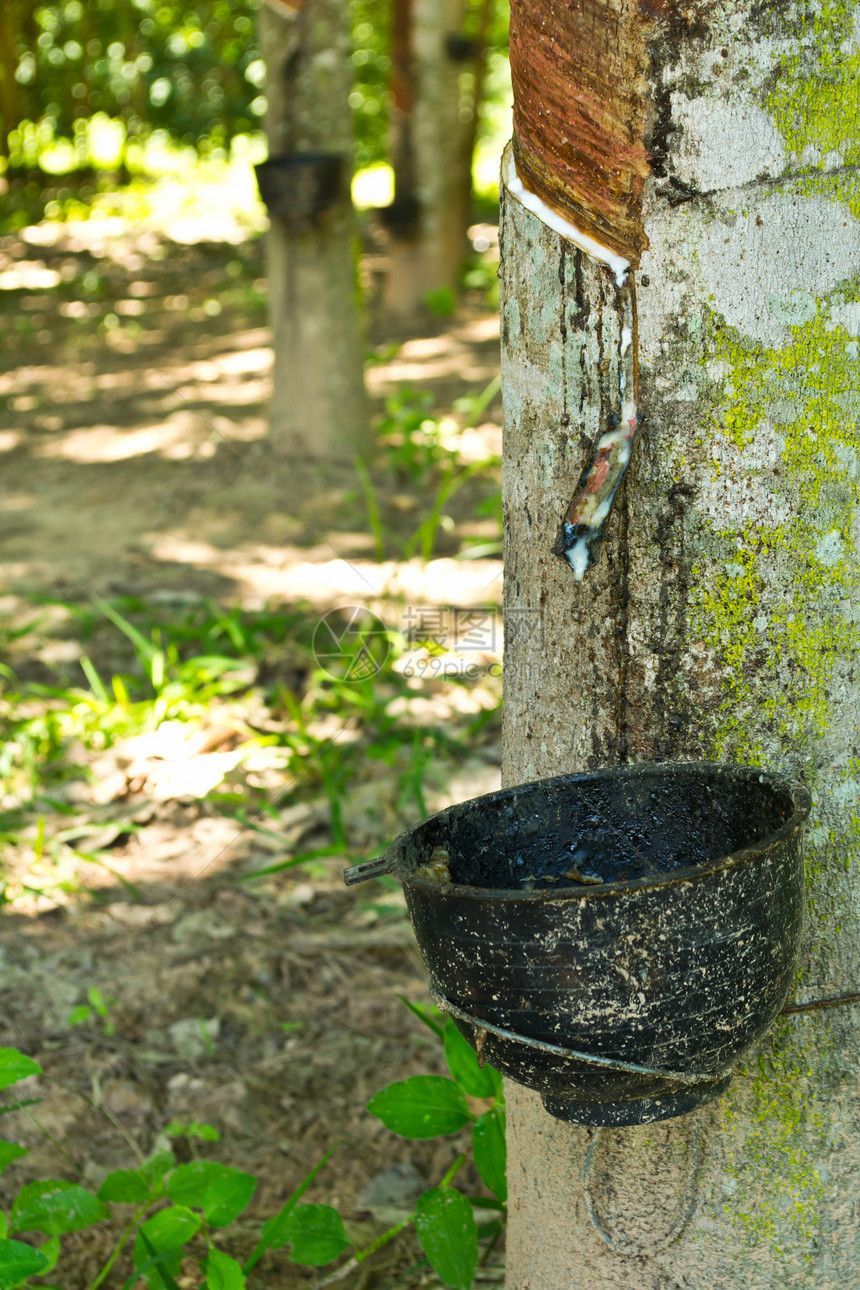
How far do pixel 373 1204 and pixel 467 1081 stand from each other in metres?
0.45

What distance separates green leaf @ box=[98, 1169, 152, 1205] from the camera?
1569 millimetres

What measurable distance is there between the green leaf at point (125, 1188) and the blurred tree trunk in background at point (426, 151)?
240 inches

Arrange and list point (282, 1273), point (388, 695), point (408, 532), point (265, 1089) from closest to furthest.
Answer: point (282, 1273) < point (265, 1089) < point (388, 695) < point (408, 532)

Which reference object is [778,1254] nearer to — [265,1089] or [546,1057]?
Answer: [546,1057]

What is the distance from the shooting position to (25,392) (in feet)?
21.5

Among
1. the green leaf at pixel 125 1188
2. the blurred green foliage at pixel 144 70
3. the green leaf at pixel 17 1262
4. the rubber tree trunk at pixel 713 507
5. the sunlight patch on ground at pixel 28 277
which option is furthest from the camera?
the blurred green foliage at pixel 144 70

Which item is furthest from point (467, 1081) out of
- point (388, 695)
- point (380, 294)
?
point (380, 294)

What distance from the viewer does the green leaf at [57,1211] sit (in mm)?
1523

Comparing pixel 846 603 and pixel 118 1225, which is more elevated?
pixel 846 603

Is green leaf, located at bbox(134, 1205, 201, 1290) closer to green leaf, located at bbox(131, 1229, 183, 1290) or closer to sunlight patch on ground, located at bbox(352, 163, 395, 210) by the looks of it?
green leaf, located at bbox(131, 1229, 183, 1290)

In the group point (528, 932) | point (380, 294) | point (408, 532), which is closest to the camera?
point (528, 932)

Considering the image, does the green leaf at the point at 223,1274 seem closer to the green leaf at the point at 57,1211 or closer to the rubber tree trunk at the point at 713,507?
the green leaf at the point at 57,1211

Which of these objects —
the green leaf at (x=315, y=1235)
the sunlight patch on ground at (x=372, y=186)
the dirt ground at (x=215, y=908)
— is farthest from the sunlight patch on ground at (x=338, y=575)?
the sunlight patch on ground at (x=372, y=186)

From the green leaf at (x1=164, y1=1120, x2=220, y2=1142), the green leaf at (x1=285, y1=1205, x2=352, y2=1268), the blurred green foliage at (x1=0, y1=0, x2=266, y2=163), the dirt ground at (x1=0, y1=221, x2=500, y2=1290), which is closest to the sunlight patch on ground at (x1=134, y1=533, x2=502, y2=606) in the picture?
the dirt ground at (x1=0, y1=221, x2=500, y2=1290)
